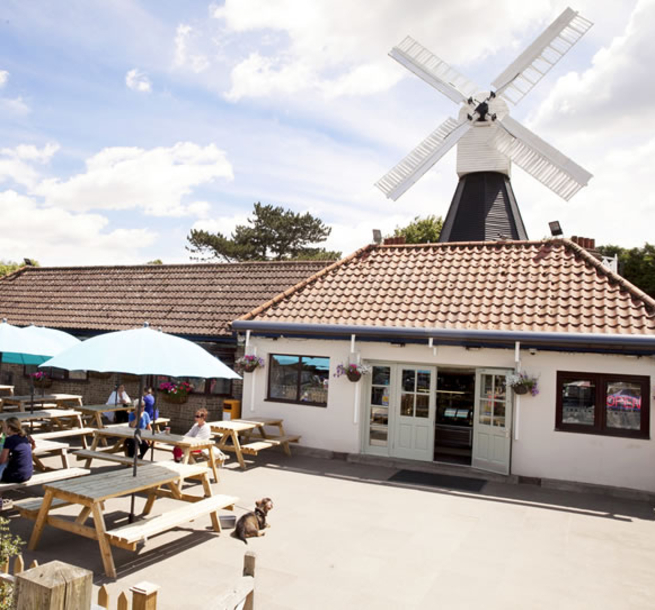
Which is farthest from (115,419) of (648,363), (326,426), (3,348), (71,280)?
(648,363)

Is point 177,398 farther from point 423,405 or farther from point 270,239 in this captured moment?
point 270,239

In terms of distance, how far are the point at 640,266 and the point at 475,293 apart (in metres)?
30.8

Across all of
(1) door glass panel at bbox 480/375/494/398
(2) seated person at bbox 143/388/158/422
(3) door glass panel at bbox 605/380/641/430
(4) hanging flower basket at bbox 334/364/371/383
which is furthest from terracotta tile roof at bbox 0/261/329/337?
(3) door glass panel at bbox 605/380/641/430

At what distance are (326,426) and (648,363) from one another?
265 inches

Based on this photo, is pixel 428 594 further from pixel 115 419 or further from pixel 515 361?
pixel 115 419

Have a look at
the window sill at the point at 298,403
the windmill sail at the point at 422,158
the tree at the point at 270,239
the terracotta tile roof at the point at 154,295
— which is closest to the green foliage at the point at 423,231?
the tree at the point at 270,239

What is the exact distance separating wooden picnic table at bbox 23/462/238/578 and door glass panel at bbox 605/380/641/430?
7382 mm

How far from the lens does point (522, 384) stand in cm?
1062

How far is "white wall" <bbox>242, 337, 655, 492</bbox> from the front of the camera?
1016 cm

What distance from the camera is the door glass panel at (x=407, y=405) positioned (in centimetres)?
1216

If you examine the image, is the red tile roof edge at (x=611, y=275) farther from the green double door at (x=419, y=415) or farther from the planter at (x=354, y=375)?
the planter at (x=354, y=375)

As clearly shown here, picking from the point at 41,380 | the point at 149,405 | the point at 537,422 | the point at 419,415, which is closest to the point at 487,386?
the point at 537,422

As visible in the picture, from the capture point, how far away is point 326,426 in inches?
498

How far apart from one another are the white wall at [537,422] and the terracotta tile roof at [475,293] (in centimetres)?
60
